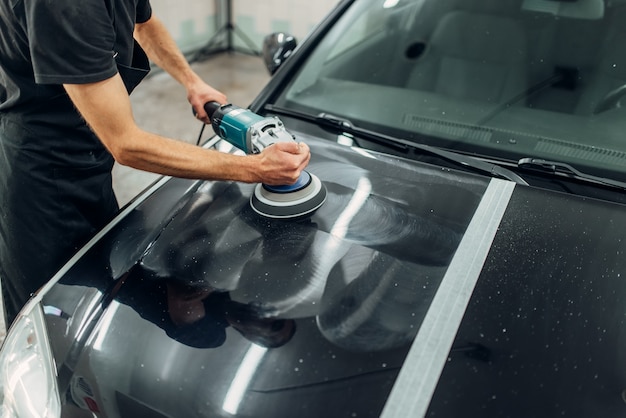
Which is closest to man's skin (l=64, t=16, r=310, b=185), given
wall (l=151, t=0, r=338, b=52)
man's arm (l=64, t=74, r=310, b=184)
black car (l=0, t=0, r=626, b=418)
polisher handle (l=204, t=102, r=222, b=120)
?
man's arm (l=64, t=74, r=310, b=184)

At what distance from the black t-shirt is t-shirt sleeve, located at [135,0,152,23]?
0.17 metres

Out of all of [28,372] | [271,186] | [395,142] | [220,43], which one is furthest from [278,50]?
[220,43]

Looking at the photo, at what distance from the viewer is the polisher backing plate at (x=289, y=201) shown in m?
1.20

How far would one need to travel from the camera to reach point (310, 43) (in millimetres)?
1698

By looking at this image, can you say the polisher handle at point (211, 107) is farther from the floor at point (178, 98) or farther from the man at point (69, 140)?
the floor at point (178, 98)

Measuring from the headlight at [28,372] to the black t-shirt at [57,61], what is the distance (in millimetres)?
428

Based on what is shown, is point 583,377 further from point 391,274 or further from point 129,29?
point 129,29

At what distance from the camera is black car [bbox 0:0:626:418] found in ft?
2.88

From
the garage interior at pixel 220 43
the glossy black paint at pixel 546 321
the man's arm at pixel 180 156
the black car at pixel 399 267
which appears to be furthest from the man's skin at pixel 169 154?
the garage interior at pixel 220 43

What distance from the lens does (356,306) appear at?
99 cm

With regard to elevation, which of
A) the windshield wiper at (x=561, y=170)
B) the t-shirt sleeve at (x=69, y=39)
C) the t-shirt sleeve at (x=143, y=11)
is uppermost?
the t-shirt sleeve at (x=69, y=39)

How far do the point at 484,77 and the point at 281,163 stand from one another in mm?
718

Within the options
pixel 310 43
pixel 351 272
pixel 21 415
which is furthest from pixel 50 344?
pixel 310 43

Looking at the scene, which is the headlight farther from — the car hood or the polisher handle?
the polisher handle
